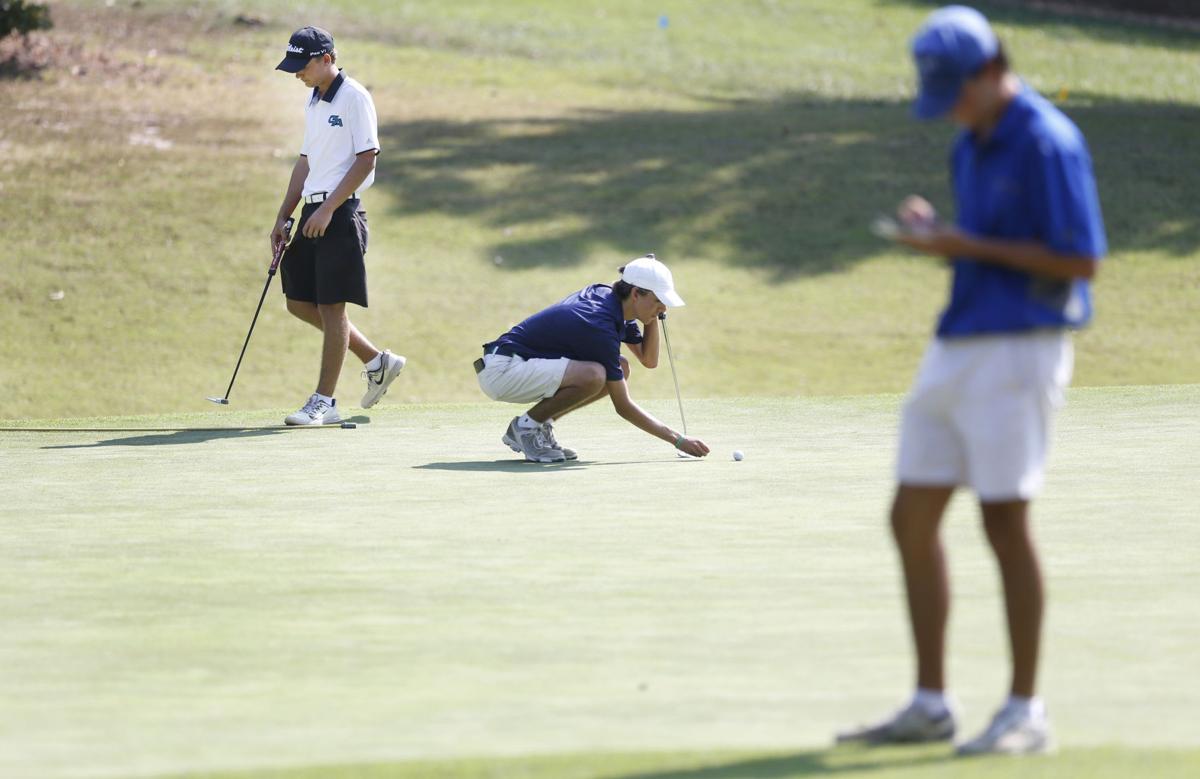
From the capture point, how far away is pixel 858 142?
77.7ft

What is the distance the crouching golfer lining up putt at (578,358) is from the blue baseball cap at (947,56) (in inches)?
203

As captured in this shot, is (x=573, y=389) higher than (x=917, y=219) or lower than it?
lower

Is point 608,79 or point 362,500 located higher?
point 362,500

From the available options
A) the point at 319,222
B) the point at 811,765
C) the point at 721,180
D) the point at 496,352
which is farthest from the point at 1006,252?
A: the point at 721,180

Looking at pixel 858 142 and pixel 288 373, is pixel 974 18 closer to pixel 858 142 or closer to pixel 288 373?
pixel 288 373

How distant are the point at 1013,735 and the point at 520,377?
6.04m

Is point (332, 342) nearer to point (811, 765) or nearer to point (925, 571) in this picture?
point (925, 571)

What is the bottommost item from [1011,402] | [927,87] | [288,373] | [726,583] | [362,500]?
[288,373]

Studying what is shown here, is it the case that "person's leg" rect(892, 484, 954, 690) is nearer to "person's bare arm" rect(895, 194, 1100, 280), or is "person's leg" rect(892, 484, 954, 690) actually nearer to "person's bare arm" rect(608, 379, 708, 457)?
"person's bare arm" rect(895, 194, 1100, 280)

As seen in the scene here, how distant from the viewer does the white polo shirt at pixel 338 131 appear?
11.7m

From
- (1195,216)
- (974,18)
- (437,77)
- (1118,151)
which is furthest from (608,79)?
(974,18)

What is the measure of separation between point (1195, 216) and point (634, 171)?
6.11 metres

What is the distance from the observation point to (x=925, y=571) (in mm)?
4637

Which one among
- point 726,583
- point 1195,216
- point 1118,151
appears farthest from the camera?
point 1118,151
